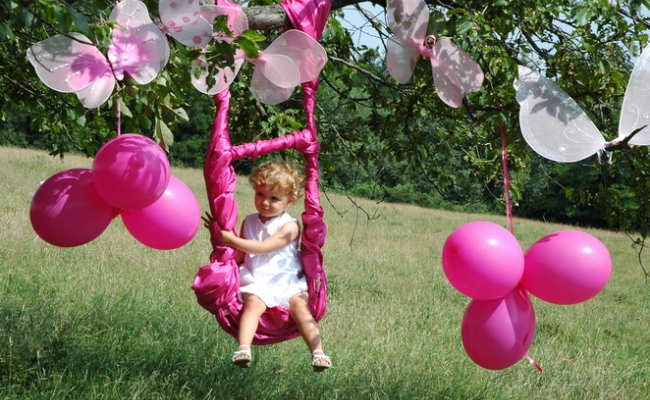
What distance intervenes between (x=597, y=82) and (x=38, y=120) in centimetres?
396

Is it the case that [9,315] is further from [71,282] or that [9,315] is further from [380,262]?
[380,262]

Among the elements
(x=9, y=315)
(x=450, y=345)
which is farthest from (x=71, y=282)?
(x=450, y=345)

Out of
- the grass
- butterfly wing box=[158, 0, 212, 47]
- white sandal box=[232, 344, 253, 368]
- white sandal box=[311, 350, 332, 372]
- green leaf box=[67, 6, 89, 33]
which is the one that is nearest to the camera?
green leaf box=[67, 6, 89, 33]

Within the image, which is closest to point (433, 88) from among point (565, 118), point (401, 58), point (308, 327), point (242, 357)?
point (401, 58)

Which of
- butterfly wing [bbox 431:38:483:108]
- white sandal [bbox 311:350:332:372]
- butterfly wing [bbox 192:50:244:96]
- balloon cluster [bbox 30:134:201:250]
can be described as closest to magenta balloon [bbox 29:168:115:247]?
balloon cluster [bbox 30:134:201:250]

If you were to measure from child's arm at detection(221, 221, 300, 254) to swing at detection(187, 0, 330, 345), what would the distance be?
0.09 ft

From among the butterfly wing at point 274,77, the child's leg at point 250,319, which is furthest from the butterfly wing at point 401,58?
the child's leg at point 250,319

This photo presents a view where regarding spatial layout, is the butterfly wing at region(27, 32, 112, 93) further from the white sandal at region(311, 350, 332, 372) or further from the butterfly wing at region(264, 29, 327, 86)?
the white sandal at region(311, 350, 332, 372)

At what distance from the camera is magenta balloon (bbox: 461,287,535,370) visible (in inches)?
97.5

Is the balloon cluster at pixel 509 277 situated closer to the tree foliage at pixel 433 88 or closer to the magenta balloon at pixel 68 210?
the tree foliage at pixel 433 88

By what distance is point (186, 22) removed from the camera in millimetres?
2420

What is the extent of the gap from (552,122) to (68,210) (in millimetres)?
1588

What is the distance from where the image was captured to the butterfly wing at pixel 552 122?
2490 millimetres

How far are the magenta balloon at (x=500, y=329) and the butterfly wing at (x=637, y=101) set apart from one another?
65 cm
